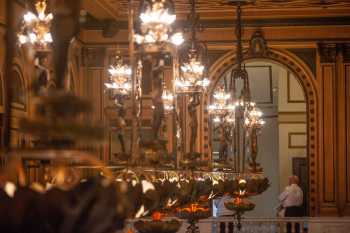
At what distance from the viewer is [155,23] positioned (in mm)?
5863

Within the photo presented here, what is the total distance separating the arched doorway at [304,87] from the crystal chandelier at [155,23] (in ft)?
34.6

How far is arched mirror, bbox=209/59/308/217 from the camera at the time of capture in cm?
2286

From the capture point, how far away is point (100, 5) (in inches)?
602

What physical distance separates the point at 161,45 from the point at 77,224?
259 centimetres

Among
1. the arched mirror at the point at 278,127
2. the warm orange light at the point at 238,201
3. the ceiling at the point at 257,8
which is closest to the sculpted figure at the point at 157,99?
the warm orange light at the point at 238,201

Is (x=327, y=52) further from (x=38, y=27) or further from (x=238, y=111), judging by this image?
(x=38, y=27)

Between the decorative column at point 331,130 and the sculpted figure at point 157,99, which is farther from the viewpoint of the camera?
the decorative column at point 331,130

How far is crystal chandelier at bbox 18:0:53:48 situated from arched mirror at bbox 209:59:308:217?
1472cm

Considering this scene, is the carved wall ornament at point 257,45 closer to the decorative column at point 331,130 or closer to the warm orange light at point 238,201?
the decorative column at point 331,130

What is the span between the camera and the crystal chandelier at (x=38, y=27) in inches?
241

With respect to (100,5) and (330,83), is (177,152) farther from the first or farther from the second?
(330,83)

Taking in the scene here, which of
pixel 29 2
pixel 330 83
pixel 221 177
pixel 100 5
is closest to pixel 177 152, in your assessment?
pixel 29 2

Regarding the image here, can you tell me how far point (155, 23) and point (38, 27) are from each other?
0.95 meters

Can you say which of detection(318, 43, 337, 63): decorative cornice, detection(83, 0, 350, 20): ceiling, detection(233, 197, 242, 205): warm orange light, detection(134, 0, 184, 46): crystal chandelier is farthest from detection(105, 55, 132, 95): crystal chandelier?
detection(318, 43, 337, 63): decorative cornice
